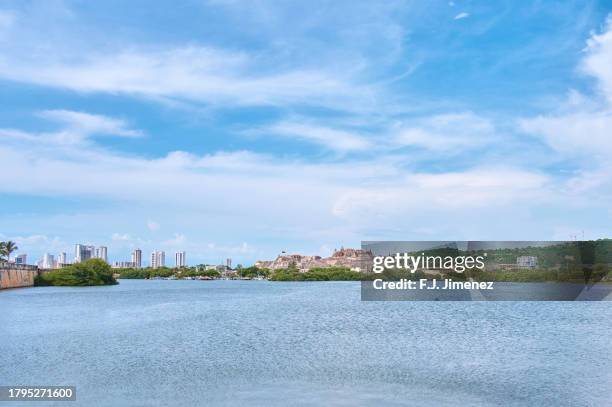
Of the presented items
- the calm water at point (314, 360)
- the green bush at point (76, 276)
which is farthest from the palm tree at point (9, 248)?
the calm water at point (314, 360)

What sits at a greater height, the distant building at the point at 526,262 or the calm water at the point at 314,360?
the distant building at the point at 526,262

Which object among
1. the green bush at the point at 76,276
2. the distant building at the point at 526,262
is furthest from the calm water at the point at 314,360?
the green bush at the point at 76,276

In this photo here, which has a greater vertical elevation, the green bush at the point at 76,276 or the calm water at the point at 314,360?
the green bush at the point at 76,276

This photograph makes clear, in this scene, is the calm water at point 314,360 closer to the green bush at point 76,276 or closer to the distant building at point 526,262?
the distant building at point 526,262

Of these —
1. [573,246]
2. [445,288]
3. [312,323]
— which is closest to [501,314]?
[312,323]

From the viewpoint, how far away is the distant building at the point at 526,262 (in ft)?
350

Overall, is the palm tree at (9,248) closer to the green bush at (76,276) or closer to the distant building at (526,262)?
the green bush at (76,276)

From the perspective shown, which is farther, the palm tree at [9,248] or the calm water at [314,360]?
the palm tree at [9,248]

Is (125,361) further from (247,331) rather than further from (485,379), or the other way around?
(485,379)

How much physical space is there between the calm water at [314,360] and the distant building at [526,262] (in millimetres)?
62507

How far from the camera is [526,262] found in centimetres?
10750

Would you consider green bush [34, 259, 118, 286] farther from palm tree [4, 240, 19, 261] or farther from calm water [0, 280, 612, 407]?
calm water [0, 280, 612, 407]

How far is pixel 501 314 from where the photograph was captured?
52562 millimetres

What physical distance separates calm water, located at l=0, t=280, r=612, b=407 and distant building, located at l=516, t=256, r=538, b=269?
62507mm
